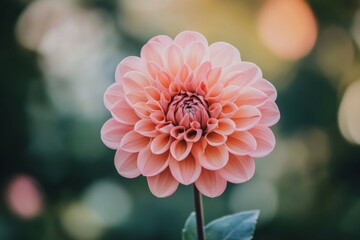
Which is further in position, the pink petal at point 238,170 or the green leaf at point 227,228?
the green leaf at point 227,228

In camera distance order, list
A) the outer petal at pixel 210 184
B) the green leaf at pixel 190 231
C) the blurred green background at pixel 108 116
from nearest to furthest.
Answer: the outer petal at pixel 210 184 → the green leaf at pixel 190 231 → the blurred green background at pixel 108 116

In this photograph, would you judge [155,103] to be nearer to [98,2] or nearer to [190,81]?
[190,81]

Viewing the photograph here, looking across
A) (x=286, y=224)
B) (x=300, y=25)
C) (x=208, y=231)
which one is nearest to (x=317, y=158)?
(x=286, y=224)

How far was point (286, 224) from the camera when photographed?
5.39 feet

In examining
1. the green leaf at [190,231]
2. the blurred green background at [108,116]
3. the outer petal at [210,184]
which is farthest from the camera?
the blurred green background at [108,116]

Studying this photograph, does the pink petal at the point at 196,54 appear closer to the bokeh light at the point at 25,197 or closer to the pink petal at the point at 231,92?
the pink petal at the point at 231,92

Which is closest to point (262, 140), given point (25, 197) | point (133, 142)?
point (133, 142)

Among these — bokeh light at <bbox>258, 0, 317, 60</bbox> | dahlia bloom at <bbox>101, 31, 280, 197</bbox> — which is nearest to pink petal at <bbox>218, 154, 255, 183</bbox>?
dahlia bloom at <bbox>101, 31, 280, 197</bbox>

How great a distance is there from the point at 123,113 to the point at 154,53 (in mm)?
67

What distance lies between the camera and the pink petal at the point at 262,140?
0.56 meters

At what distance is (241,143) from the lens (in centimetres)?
56

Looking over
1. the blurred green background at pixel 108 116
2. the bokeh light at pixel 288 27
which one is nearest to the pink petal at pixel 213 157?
the blurred green background at pixel 108 116

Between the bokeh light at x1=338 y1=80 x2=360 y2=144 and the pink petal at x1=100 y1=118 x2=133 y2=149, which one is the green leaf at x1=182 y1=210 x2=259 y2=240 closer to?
the pink petal at x1=100 y1=118 x2=133 y2=149

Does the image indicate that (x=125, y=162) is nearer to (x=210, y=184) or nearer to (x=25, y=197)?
(x=210, y=184)
